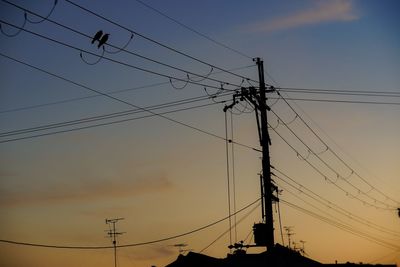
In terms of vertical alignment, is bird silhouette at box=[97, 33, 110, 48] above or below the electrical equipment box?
above

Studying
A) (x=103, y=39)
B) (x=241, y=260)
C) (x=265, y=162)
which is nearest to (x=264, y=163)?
(x=265, y=162)

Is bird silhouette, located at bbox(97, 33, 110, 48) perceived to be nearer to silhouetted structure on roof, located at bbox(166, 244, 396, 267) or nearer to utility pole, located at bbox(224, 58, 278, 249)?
utility pole, located at bbox(224, 58, 278, 249)

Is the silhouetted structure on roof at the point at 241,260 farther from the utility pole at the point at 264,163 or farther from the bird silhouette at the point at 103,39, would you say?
the bird silhouette at the point at 103,39

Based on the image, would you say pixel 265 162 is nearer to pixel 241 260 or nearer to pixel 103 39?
pixel 103 39

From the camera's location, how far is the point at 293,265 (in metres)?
56.2

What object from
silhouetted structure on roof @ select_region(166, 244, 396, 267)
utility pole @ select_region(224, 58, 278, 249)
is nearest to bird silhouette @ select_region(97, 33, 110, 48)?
utility pole @ select_region(224, 58, 278, 249)

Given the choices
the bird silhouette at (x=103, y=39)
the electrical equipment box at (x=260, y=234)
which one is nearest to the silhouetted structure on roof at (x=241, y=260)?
the electrical equipment box at (x=260, y=234)

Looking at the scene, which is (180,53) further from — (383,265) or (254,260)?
(383,265)

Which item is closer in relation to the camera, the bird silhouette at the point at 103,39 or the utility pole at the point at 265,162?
the bird silhouette at the point at 103,39

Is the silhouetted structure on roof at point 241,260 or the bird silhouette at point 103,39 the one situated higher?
the bird silhouette at point 103,39

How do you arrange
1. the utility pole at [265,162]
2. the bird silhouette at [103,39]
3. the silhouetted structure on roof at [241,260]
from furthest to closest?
the silhouetted structure on roof at [241,260], the utility pole at [265,162], the bird silhouette at [103,39]

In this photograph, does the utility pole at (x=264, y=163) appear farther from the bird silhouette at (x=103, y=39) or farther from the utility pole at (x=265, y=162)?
the bird silhouette at (x=103, y=39)

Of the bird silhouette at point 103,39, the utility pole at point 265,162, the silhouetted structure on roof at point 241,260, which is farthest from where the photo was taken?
the silhouetted structure on roof at point 241,260

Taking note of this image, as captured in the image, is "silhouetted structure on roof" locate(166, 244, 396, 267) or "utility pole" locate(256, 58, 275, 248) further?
"silhouetted structure on roof" locate(166, 244, 396, 267)
